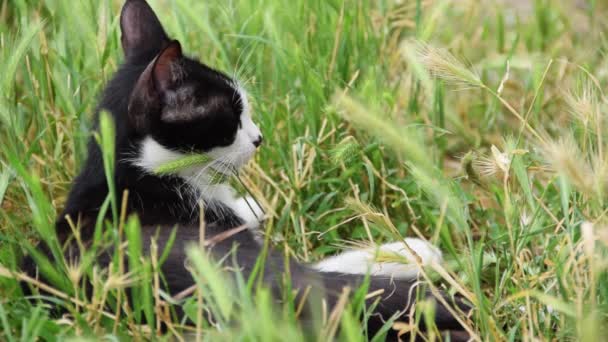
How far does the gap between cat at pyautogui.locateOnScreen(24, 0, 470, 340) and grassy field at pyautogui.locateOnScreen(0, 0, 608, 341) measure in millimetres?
97

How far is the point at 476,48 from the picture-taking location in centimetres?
372

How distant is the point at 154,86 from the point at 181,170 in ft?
0.86

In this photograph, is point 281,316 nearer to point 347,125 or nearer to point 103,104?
point 103,104

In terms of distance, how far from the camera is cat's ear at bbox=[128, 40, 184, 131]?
1.99 meters

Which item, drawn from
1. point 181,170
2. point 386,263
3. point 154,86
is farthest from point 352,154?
point 154,86

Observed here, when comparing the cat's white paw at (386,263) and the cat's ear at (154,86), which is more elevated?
the cat's ear at (154,86)

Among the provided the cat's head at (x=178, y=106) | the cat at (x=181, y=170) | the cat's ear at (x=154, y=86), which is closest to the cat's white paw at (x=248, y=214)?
the cat at (x=181, y=170)

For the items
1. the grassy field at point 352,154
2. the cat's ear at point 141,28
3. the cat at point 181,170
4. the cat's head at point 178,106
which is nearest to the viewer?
the grassy field at point 352,154

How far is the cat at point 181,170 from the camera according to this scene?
193cm

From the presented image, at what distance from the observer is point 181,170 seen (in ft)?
7.25

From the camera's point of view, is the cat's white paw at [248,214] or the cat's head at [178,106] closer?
the cat's head at [178,106]

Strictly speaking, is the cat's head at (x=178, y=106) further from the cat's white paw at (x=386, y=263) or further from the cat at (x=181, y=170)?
the cat's white paw at (x=386, y=263)

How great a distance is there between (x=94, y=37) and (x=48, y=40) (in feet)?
1.73

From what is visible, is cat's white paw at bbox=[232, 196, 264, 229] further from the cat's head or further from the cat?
the cat's head
